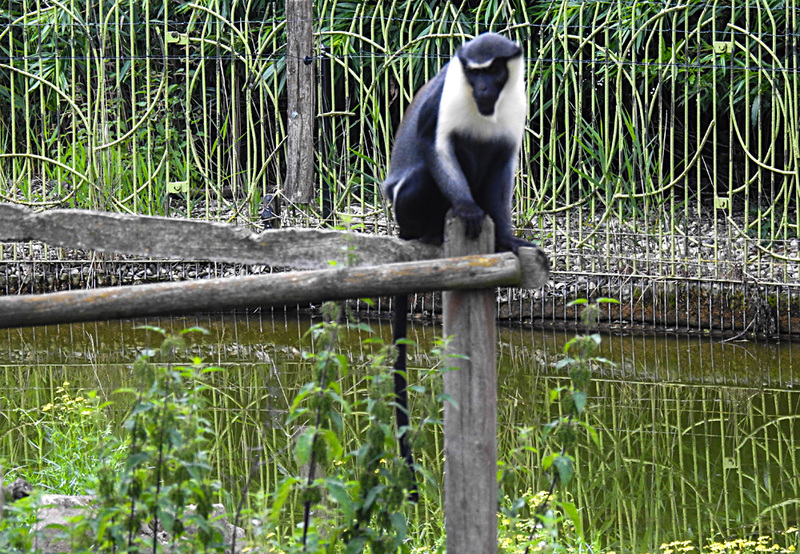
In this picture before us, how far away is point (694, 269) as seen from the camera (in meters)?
7.26

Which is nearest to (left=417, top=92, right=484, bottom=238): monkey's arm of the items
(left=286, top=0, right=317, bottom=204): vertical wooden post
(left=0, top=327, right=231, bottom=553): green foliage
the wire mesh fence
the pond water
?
the pond water

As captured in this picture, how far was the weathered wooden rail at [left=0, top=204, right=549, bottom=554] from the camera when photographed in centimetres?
240

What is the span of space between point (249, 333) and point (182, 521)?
466 cm

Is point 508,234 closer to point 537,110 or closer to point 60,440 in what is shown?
point 60,440

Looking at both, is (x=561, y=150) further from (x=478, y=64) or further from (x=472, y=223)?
(x=472, y=223)

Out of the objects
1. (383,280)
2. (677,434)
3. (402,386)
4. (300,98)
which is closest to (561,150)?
(300,98)

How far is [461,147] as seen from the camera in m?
3.36

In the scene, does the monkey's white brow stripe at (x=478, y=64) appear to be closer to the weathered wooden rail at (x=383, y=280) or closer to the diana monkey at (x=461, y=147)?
the diana monkey at (x=461, y=147)

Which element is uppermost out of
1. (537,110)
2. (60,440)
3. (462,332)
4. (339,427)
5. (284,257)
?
(537,110)

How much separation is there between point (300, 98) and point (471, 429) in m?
4.90

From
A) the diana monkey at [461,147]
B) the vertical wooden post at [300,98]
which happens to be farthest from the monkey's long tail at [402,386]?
the vertical wooden post at [300,98]

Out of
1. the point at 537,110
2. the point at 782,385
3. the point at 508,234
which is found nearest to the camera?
the point at 508,234

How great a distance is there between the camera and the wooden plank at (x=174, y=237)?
8.83 ft

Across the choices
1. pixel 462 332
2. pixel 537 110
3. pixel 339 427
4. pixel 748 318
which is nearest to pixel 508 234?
pixel 462 332
